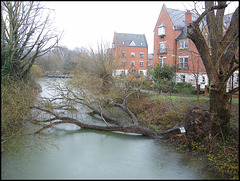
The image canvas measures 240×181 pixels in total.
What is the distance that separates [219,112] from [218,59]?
2.20 m

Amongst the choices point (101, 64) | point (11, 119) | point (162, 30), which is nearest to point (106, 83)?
point (101, 64)

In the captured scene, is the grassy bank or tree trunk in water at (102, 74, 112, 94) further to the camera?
tree trunk in water at (102, 74, 112, 94)

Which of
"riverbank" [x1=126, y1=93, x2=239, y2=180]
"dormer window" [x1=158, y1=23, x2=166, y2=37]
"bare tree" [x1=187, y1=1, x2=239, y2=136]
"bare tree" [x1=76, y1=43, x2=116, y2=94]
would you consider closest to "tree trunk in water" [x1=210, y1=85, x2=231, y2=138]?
"bare tree" [x1=187, y1=1, x2=239, y2=136]

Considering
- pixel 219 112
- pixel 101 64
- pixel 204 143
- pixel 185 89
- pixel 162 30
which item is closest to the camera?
pixel 219 112

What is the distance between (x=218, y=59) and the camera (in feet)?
26.4

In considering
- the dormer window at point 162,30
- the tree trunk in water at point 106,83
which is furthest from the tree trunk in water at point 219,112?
the dormer window at point 162,30

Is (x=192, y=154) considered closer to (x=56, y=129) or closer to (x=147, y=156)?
(x=147, y=156)

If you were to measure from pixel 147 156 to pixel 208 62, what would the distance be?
182 inches

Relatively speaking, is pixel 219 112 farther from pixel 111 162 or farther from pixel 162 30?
pixel 162 30

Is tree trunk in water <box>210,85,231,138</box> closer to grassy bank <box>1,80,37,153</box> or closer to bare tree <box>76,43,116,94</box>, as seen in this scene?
grassy bank <box>1,80,37,153</box>

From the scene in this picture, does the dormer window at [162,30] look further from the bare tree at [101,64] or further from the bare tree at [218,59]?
the bare tree at [218,59]

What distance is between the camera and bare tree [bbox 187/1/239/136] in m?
8.19

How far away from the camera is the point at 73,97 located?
14094 millimetres

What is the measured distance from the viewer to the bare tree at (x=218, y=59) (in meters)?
8.19
